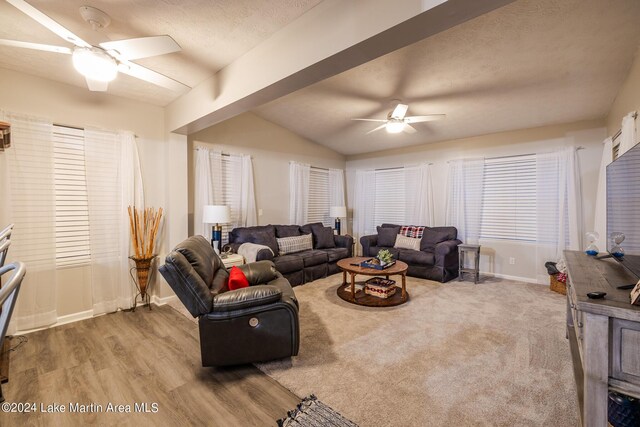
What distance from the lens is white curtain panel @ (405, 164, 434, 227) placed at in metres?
5.71

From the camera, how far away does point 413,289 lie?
4250mm

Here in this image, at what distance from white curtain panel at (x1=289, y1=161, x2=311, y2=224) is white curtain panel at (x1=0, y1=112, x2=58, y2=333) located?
356 cm

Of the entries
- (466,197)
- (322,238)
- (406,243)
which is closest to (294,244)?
(322,238)

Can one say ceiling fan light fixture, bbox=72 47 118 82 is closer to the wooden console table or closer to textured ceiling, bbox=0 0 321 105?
textured ceiling, bbox=0 0 321 105

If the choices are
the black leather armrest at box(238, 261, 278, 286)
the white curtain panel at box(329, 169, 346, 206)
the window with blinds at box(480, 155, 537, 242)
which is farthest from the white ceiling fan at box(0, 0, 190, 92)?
the window with blinds at box(480, 155, 537, 242)

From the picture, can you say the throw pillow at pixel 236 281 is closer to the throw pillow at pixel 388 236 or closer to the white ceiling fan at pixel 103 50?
the white ceiling fan at pixel 103 50

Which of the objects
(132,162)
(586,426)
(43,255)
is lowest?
(586,426)

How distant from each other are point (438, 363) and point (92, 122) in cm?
460

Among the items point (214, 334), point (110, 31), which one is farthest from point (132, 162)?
point (214, 334)

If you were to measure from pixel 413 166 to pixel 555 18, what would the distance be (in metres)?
3.85

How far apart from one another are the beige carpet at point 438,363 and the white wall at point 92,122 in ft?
8.52

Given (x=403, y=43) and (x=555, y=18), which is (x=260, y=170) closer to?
(x=403, y=43)

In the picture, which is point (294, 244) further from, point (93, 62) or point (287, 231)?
point (93, 62)

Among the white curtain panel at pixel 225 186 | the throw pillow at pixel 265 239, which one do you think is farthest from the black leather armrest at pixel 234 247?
the white curtain panel at pixel 225 186
